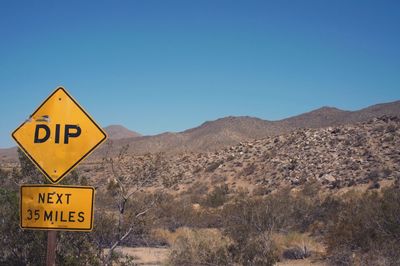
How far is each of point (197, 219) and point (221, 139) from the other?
61105 millimetres

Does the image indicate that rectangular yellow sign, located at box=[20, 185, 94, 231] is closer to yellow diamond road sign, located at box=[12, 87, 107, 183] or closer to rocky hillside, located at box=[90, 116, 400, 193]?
yellow diamond road sign, located at box=[12, 87, 107, 183]

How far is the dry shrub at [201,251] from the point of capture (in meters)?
Answer: 12.8

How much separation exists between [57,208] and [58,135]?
0.81m

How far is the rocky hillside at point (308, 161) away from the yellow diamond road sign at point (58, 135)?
25082 mm

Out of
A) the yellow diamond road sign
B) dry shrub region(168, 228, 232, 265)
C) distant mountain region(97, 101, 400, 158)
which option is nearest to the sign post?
the yellow diamond road sign

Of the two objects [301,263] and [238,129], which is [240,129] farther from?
[301,263]

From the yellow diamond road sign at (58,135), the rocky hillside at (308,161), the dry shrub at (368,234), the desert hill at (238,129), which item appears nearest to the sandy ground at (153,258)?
the dry shrub at (368,234)

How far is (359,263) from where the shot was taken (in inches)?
457

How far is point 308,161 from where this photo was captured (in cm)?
3759

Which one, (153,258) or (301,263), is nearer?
(301,263)

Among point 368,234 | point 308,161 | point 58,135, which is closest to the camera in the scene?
point 58,135

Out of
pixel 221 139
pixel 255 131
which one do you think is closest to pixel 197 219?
pixel 221 139

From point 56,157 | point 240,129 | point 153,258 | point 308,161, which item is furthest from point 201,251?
point 240,129

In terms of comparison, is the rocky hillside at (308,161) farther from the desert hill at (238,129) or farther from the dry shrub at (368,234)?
the desert hill at (238,129)
